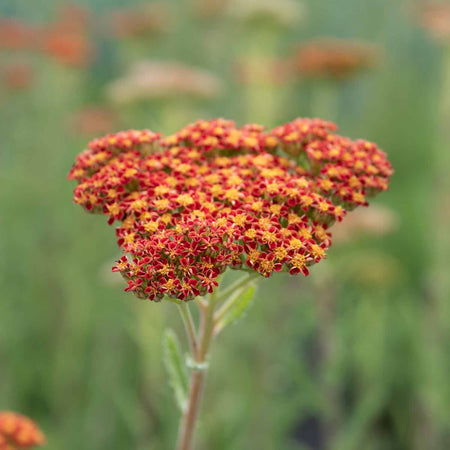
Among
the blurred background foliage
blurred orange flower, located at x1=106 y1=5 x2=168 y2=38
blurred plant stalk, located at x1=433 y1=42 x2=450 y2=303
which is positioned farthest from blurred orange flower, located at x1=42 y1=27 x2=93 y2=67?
blurred plant stalk, located at x1=433 y1=42 x2=450 y2=303

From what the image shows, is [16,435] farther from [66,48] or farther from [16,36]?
[16,36]

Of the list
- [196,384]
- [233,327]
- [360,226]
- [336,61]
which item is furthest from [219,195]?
[336,61]

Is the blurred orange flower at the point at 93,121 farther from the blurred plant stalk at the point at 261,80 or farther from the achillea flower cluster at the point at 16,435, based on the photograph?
the achillea flower cluster at the point at 16,435

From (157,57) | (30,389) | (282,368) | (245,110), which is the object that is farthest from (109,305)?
(157,57)

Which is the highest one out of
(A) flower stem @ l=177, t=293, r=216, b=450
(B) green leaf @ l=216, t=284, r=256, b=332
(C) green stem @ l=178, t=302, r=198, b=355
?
(B) green leaf @ l=216, t=284, r=256, b=332

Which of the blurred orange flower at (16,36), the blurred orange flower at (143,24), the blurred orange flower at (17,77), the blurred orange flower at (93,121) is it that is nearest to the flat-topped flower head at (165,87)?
the blurred orange flower at (93,121)

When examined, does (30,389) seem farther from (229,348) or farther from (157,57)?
(157,57)

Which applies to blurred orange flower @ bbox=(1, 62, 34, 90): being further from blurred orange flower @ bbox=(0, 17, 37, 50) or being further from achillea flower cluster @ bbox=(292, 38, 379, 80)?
achillea flower cluster @ bbox=(292, 38, 379, 80)
